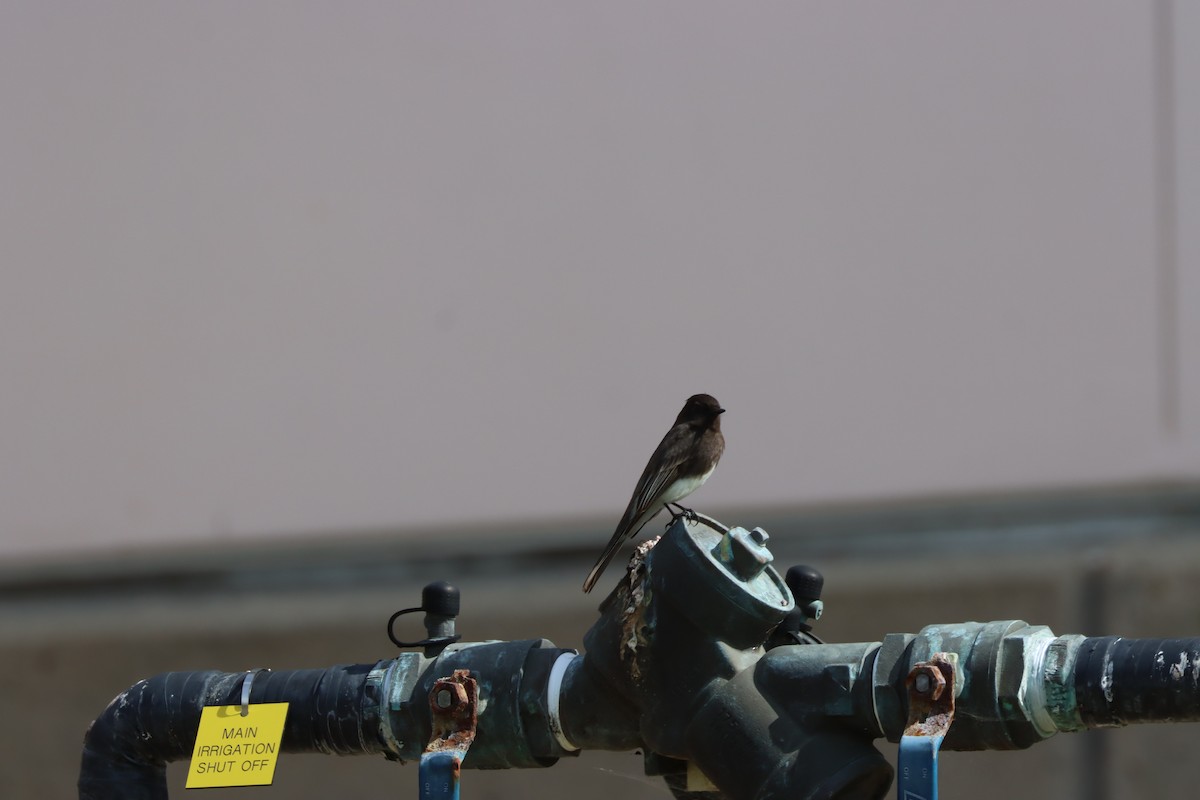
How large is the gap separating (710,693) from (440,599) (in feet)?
1.82

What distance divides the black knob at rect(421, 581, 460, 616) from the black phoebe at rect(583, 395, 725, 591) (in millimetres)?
840

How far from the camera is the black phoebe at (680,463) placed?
327 centimetres

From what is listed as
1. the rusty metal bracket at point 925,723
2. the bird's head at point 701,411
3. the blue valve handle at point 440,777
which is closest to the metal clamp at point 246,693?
the blue valve handle at point 440,777

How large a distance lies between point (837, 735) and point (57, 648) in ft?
12.9

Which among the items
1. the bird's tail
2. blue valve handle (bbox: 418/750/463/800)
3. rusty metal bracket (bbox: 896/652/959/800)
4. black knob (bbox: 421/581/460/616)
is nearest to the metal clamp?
black knob (bbox: 421/581/460/616)

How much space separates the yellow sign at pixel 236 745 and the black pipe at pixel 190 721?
2 cm

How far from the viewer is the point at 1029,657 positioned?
1.71m

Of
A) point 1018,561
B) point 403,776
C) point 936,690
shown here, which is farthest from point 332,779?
point 936,690

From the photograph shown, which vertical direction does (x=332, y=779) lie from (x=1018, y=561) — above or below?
below

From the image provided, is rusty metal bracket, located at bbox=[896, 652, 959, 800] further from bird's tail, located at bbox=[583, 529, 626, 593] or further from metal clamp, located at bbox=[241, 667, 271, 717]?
metal clamp, located at bbox=[241, 667, 271, 717]

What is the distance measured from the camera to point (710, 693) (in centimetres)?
192

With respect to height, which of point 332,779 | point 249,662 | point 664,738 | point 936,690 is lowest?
point 332,779

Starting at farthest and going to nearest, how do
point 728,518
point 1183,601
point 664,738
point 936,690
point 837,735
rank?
point 728,518, point 1183,601, point 664,738, point 837,735, point 936,690

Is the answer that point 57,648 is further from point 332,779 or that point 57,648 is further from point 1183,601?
point 1183,601
